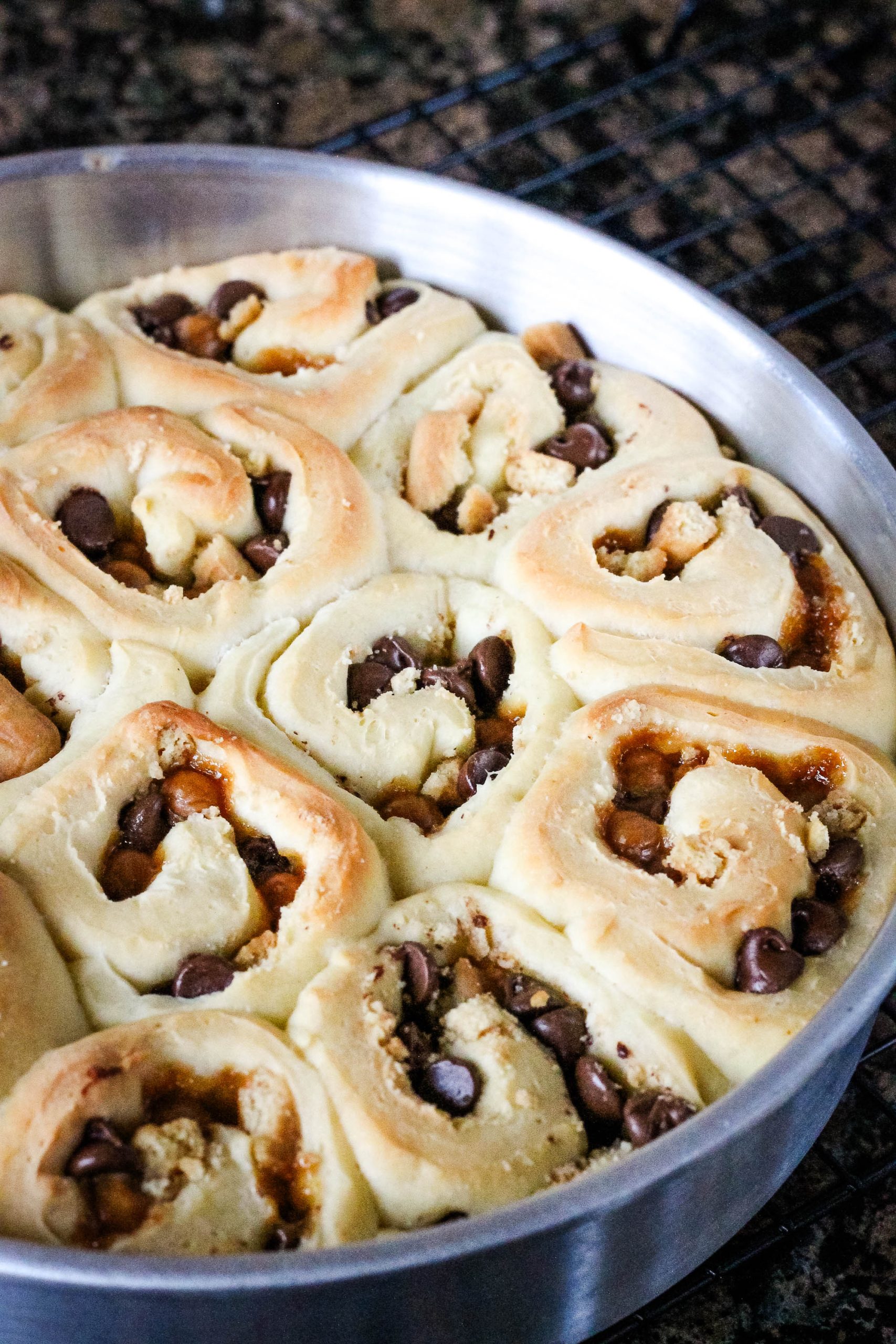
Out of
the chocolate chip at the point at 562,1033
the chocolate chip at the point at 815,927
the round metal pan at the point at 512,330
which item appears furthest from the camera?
the chocolate chip at the point at 815,927

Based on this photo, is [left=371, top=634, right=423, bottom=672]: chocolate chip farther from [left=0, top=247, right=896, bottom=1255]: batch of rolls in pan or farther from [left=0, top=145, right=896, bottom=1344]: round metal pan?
[left=0, top=145, right=896, bottom=1344]: round metal pan

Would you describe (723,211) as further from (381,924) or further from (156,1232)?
(156,1232)

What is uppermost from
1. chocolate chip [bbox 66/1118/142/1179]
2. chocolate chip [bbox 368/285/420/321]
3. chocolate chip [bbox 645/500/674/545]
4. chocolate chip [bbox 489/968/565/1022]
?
chocolate chip [bbox 368/285/420/321]

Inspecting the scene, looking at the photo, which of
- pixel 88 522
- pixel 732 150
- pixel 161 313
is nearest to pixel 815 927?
pixel 88 522

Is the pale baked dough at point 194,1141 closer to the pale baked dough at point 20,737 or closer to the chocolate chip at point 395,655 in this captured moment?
the pale baked dough at point 20,737

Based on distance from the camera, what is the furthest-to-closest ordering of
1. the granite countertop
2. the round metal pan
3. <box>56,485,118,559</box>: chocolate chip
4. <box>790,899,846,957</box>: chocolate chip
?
the granite countertop → <box>56,485,118,559</box>: chocolate chip → <box>790,899,846,957</box>: chocolate chip → the round metal pan

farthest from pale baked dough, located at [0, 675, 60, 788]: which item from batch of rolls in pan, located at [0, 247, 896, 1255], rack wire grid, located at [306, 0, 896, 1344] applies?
rack wire grid, located at [306, 0, 896, 1344]

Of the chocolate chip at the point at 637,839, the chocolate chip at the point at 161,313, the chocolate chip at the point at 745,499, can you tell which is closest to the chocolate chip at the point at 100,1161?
the chocolate chip at the point at 637,839
